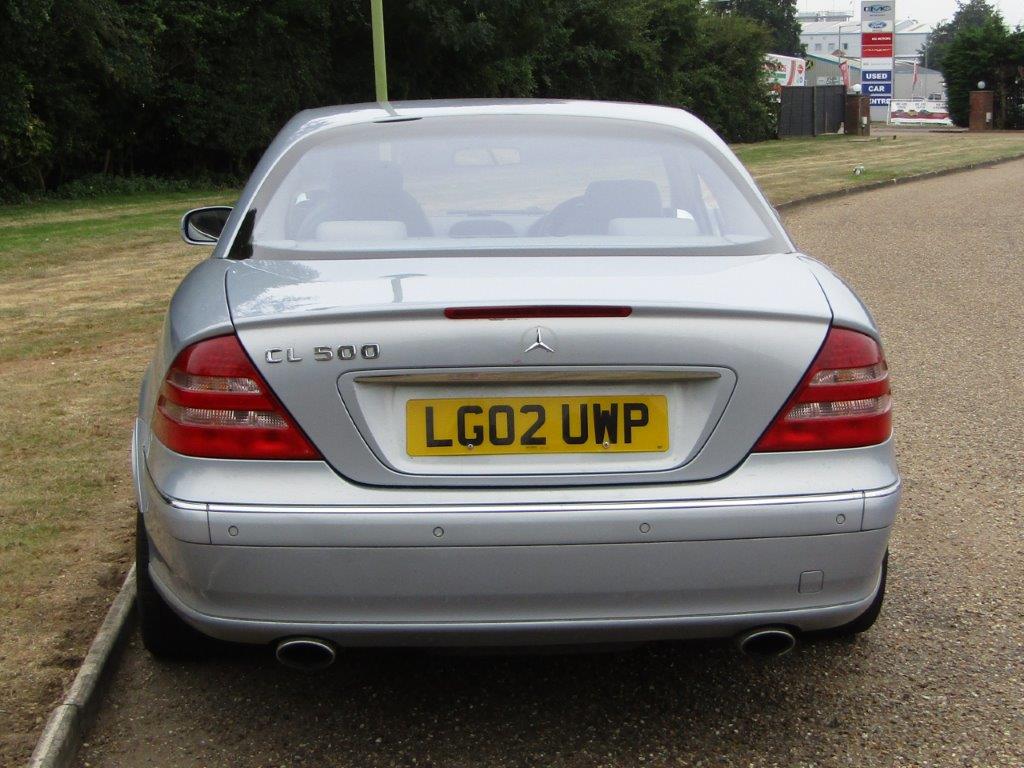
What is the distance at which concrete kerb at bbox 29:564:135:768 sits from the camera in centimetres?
298

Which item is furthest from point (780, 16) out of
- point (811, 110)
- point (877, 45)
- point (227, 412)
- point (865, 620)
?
point (227, 412)

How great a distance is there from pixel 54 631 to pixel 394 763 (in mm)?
1293

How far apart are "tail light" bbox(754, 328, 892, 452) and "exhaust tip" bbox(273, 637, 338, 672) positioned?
1.04 m

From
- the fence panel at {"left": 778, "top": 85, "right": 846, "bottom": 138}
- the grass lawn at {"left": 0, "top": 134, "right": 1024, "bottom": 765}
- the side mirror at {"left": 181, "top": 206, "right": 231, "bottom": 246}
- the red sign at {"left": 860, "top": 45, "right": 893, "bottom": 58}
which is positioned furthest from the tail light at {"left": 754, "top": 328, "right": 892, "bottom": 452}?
the red sign at {"left": 860, "top": 45, "right": 893, "bottom": 58}

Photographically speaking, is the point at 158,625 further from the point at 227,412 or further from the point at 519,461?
the point at 519,461

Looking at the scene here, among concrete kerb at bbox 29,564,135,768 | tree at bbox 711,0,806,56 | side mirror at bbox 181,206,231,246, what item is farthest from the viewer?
tree at bbox 711,0,806,56

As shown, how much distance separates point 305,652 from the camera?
2889mm

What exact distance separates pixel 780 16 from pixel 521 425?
13379 cm

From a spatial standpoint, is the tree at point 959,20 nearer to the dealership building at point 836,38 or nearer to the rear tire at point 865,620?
the dealership building at point 836,38

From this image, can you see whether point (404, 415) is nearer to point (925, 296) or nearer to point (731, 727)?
point (731, 727)

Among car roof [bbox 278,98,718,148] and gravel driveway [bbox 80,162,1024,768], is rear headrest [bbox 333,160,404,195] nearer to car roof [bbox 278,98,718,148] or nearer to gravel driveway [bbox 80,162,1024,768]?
car roof [bbox 278,98,718,148]

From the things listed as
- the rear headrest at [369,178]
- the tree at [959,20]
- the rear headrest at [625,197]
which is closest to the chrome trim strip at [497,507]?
the rear headrest at [625,197]

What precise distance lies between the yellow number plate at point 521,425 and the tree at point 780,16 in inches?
5102

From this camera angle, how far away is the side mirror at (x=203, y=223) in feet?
15.9
